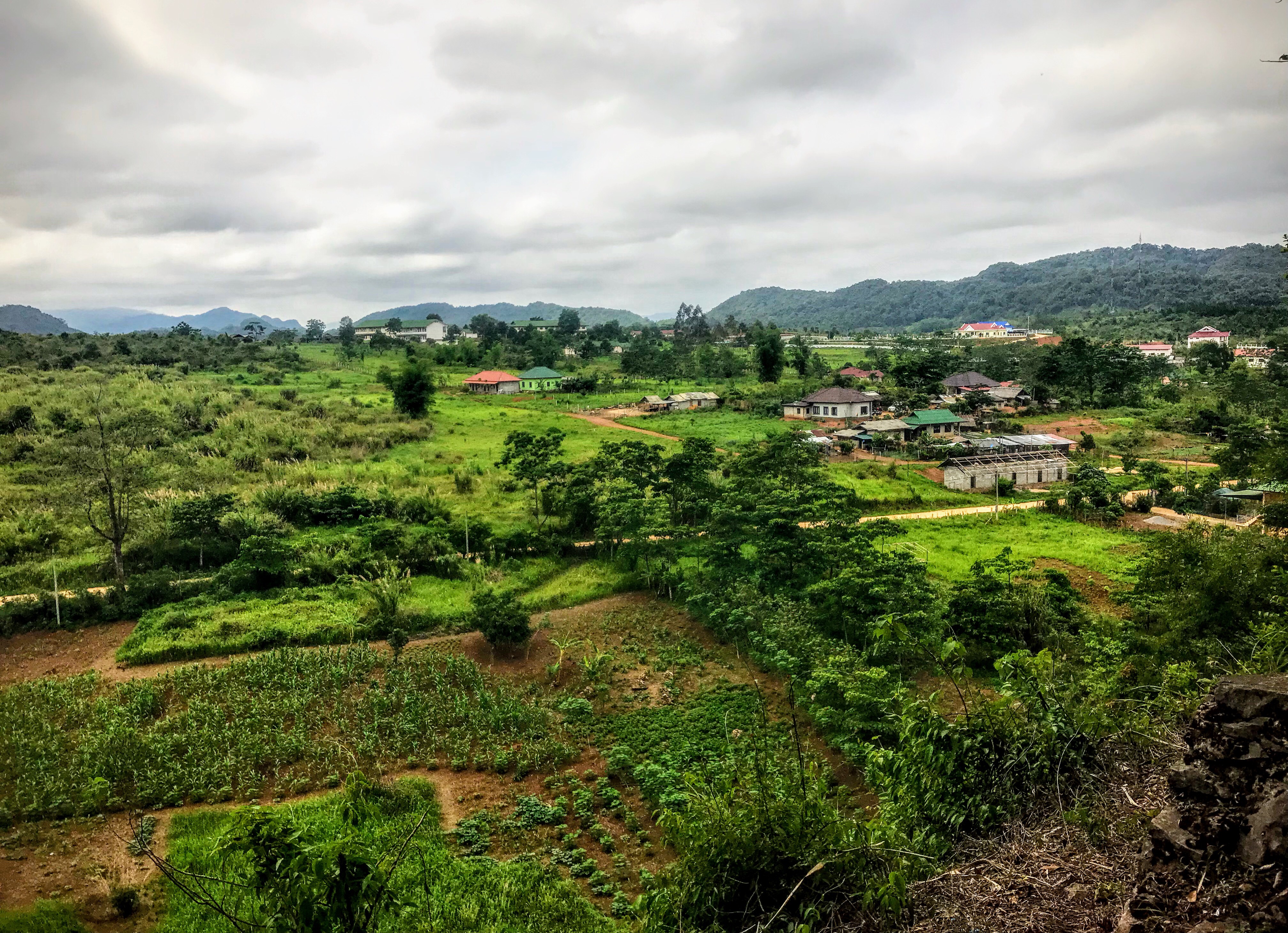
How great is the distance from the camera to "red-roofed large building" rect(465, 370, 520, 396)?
62.5 meters

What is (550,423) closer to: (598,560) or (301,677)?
(598,560)

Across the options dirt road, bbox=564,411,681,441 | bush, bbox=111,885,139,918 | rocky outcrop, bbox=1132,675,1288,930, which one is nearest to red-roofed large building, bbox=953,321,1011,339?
dirt road, bbox=564,411,681,441

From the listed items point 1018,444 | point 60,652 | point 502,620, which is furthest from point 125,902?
point 1018,444

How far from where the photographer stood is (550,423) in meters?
45.4

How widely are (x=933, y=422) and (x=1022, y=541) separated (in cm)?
2053

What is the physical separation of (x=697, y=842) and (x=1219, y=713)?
3462 millimetres

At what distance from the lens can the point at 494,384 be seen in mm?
63031

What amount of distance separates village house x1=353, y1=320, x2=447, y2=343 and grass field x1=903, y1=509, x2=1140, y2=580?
4076 inches

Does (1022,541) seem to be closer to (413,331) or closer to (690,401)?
(690,401)

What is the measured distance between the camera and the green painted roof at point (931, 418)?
143ft

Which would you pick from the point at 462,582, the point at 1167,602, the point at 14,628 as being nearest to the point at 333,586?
the point at 462,582

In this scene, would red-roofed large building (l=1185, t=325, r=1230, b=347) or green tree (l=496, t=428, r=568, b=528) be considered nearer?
green tree (l=496, t=428, r=568, b=528)

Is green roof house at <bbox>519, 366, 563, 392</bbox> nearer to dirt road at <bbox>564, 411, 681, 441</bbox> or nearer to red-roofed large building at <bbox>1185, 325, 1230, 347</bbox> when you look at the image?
dirt road at <bbox>564, 411, 681, 441</bbox>

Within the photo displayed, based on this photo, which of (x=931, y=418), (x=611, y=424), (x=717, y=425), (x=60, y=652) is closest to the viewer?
(x=60, y=652)
